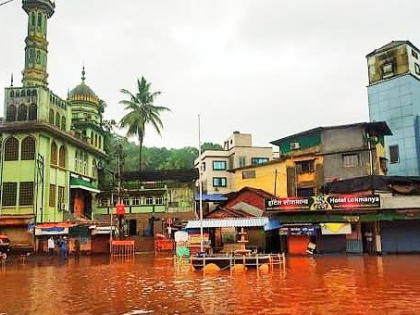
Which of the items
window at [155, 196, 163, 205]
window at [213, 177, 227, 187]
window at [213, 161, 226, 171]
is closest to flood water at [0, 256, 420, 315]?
window at [155, 196, 163, 205]

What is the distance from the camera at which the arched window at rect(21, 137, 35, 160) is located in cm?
4367

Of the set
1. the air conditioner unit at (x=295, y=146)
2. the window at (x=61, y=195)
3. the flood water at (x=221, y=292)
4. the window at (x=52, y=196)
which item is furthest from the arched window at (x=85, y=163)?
the flood water at (x=221, y=292)

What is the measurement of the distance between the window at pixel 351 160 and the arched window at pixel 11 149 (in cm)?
3064

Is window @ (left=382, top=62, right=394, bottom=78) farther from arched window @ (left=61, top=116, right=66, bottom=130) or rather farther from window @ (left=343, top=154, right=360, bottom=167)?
arched window @ (left=61, top=116, right=66, bottom=130)

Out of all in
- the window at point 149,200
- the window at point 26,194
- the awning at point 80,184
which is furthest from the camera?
the window at point 149,200

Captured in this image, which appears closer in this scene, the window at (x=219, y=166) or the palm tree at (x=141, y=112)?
the palm tree at (x=141, y=112)

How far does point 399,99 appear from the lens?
5147 cm

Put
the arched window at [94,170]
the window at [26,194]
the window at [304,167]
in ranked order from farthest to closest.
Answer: the arched window at [94,170], the window at [304,167], the window at [26,194]

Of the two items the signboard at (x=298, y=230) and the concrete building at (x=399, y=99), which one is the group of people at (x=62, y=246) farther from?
the concrete building at (x=399, y=99)

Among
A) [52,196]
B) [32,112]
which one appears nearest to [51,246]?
[52,196]

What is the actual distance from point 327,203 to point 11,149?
1168 inches

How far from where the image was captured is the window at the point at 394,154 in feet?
170

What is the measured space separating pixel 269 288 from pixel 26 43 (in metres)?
43.9

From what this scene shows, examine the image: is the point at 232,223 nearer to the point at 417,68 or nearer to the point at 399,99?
the point at 399,99
